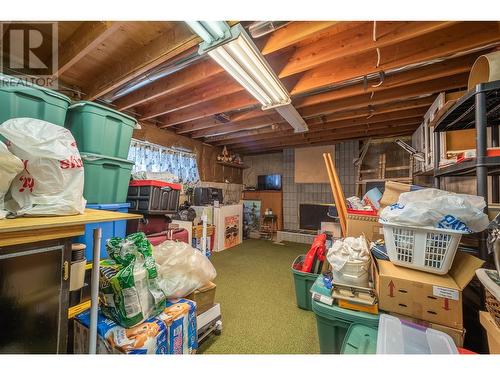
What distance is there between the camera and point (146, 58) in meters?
1.68

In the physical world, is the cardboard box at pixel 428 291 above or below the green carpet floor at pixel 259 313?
above

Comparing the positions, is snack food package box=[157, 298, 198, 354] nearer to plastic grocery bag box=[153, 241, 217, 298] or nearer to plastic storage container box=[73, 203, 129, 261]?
plastic grocery bag box=[153, 241, 217, 298]

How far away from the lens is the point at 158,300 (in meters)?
1.09

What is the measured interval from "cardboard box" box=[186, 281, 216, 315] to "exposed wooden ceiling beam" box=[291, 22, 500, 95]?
2.13 meters

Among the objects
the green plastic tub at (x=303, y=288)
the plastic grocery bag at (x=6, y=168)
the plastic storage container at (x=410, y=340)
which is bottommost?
the green plastic tub at (x=303, y=288)

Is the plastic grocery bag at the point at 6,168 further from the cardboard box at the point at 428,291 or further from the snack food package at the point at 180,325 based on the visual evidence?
the cardboard box at the point at 428,291

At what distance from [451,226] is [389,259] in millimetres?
389

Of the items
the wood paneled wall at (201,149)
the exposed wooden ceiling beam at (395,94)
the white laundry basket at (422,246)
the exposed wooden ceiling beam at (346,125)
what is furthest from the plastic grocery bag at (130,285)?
the exposed wooden ceiling beam at (346,125)

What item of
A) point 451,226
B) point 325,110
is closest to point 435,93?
point 325,110

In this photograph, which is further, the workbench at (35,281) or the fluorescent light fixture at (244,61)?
the fluorescent light fixture at (244,61)

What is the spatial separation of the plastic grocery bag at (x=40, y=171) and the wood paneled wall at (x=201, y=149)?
2388 mm

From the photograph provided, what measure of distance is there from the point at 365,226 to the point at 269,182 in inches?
145

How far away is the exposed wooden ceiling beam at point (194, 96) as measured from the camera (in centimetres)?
222
